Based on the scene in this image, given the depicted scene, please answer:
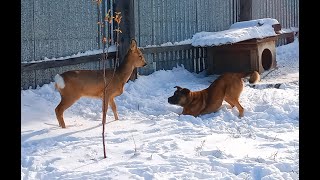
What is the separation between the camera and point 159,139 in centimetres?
579

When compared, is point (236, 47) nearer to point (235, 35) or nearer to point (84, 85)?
point (235, 35)

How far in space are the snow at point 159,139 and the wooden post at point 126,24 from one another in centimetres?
76

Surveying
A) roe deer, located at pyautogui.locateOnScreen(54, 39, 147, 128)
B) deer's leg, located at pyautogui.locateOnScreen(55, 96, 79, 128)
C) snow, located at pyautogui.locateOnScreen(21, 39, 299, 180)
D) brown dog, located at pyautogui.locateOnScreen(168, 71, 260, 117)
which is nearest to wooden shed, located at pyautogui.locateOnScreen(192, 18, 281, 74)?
snow, located at pyautogui.locateOnScreen(21, 39, 299, 180)

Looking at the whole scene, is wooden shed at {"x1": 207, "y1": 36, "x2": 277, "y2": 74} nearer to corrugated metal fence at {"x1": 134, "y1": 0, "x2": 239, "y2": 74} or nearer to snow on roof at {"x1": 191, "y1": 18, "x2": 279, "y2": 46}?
snow on roof at {"x1": 191, "y1": 18, "x2": 279, "y2": 46}

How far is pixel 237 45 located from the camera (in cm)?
1144

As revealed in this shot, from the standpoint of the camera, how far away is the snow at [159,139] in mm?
4422

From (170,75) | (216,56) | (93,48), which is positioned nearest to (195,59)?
(216,56)

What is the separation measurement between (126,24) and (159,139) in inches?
179

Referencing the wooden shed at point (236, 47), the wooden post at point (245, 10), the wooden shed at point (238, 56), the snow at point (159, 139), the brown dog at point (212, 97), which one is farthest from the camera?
the wooden post at point (245, 10)

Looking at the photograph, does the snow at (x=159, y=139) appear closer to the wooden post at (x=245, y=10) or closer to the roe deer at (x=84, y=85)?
the roe deer at (x=84, y=85)

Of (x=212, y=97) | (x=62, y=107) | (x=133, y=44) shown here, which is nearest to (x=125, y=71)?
(x=133, y=44)

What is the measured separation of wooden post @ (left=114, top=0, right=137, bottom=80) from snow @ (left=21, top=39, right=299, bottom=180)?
2.50 feet

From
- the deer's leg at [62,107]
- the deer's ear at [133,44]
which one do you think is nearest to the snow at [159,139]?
the deer's leg at [62,107]

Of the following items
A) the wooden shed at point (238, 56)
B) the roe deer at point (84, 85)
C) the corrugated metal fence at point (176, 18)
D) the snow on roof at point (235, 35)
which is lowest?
the roe deer at point (84, 85)
